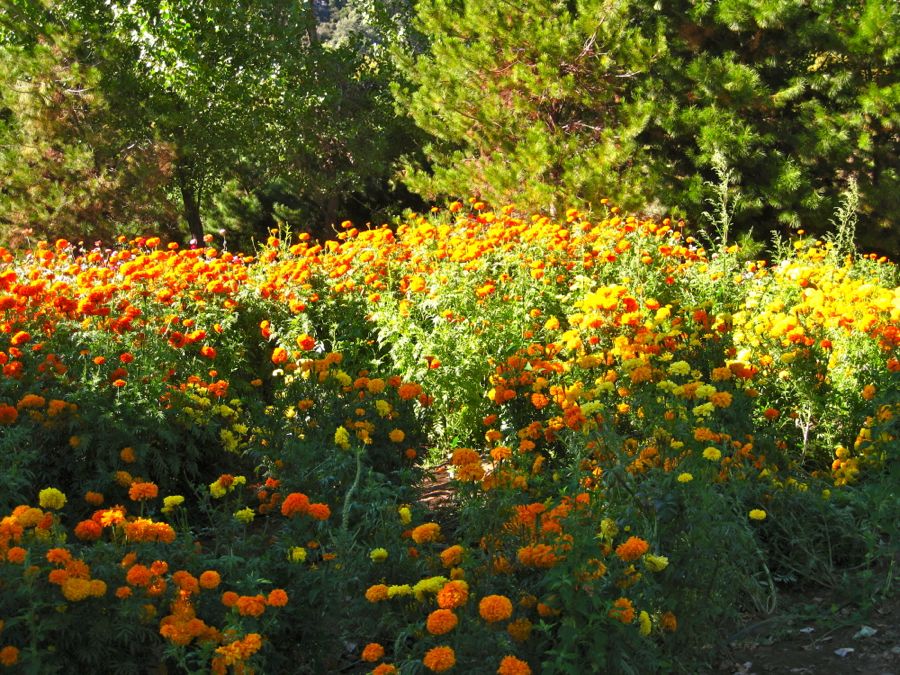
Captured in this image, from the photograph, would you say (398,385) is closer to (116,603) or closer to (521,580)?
(521,580)

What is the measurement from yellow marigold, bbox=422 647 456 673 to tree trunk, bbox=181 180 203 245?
13.1 m

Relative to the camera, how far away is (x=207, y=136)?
534 inches

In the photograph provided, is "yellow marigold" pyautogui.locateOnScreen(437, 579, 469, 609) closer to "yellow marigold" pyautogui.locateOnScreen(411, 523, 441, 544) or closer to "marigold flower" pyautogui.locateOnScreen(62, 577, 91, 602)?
"yellow marigold" pyautogui.locateOnScreen(411, 523, 441, 544)

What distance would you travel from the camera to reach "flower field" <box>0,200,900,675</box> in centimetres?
218

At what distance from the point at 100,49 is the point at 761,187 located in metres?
8.72

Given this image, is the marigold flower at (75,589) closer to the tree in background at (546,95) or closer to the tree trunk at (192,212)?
the tree in background at (546,95)

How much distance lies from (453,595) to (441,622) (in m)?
0.12

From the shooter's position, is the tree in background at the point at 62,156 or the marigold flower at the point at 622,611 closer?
the marigold flower at the point at 622,611

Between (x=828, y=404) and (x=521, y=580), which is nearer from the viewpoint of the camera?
(x=521, y=580)

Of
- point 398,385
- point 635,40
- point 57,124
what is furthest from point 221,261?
point 57,124

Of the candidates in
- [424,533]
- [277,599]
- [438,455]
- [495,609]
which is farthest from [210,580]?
[438,455]

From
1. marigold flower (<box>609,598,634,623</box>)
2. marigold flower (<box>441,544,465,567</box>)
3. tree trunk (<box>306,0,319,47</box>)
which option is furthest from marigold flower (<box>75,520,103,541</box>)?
tree trunk (<box>306,0,319,47</box>)

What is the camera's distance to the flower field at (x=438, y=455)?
218 cm

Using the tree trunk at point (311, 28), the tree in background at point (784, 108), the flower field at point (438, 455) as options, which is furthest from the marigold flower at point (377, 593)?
the tree trunk at point (311, 28)
